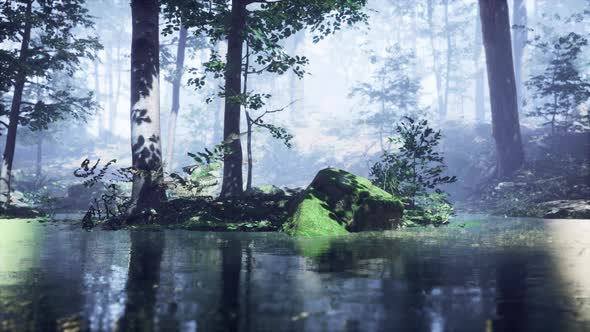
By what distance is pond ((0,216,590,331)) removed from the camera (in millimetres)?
3086

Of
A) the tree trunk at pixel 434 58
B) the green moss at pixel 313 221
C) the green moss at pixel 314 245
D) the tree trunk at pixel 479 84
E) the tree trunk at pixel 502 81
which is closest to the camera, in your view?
the green moss at pixel 314 245

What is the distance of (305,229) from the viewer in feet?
31.3

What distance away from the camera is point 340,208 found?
10.5 meters

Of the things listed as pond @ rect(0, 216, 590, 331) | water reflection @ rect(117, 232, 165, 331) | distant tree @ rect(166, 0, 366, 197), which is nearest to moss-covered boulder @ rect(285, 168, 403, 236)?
pond @ rect(0, 216, 590, 331)

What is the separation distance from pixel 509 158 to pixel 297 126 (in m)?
32.9

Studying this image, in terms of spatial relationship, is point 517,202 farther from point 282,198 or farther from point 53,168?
point 53,168

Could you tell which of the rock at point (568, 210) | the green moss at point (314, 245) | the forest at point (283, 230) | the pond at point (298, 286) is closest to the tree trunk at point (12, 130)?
the forest at point (283, 230)

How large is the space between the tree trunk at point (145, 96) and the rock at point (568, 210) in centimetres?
1063

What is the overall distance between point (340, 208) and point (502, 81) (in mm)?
14066

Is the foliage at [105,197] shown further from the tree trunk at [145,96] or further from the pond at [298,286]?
the pond at [298,286]

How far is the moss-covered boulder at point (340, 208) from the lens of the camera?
9.80 metres

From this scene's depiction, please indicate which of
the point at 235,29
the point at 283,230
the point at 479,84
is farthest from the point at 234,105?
the point at 479,84

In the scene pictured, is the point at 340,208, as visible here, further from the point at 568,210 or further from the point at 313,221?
the point at 568,210

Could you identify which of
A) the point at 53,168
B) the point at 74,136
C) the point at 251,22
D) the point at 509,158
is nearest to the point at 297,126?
the point at 53,168
